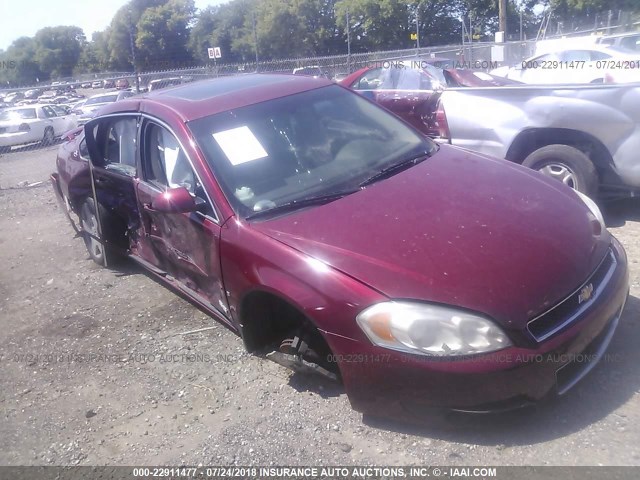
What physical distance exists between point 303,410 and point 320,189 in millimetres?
1250

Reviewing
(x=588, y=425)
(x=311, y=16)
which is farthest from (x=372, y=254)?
(x=311, y=16)

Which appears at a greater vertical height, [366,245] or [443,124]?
[443,124]

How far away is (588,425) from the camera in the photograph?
111 inches

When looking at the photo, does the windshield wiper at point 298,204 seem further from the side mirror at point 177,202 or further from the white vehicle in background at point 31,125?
the white vehicle in background at point 31,125

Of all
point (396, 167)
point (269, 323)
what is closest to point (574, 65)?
point (396, 167)

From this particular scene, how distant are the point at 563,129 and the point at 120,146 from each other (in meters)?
3.83

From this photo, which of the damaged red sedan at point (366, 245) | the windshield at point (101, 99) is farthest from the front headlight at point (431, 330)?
the windshield at point (101, 99)

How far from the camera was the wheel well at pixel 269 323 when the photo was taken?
323 cm

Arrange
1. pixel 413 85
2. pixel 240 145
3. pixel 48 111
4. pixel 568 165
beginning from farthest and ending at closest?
pixel 48 111, pixel 413 85, pixel 568 165, pixel 240 145

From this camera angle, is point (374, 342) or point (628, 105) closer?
point (374, 342)

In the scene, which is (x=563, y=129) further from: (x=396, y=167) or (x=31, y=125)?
(x=31, y=125)

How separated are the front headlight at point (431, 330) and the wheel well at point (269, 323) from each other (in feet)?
1.85

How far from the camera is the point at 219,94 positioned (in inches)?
166

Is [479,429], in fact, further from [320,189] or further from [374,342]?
[320,189]
